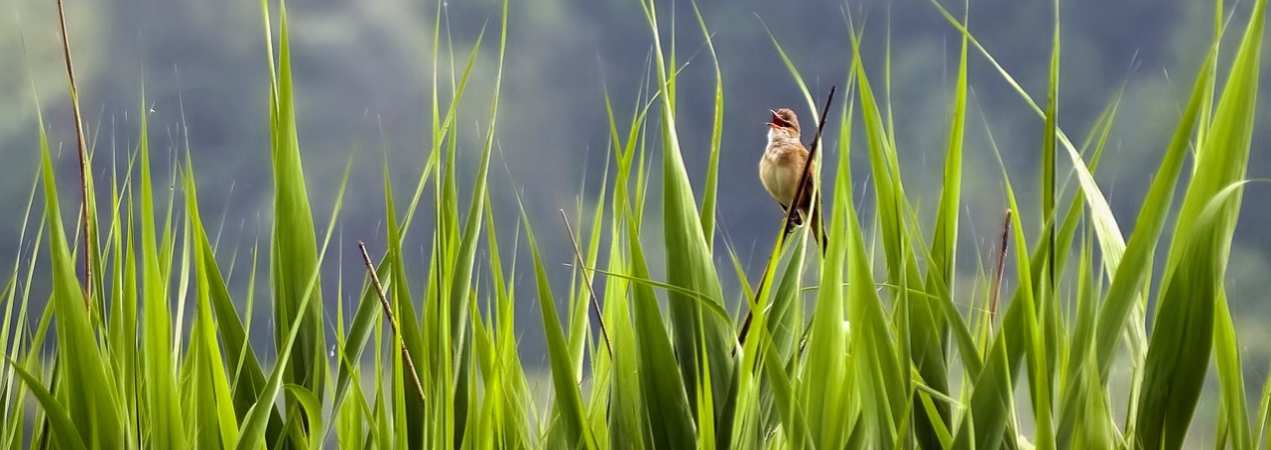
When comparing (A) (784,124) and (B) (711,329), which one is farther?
(A) (784,124)

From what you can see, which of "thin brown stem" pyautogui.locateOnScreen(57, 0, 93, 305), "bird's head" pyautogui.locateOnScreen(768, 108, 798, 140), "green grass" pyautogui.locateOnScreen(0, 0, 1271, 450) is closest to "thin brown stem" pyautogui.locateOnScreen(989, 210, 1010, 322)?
"green grass" pyautogui.locateOnScreen(0, 0, 1271, 450)

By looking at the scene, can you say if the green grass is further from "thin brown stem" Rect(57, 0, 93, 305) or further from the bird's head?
the bird's head

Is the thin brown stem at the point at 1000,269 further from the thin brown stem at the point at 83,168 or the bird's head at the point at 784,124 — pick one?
the bird's head at the point at 784,124

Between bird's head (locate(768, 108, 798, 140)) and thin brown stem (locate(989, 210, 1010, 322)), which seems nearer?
thin brown stem (locate(989, 210, 1010, 322))

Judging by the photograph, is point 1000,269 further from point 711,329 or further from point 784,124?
point 784,124

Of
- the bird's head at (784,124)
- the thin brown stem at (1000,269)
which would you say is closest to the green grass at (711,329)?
the thin brown stem at (1000,269)

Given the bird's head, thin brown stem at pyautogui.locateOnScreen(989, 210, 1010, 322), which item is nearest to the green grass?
thin brown stem at pyautogui.locateOnScreen(989, 210, 1010, 322)

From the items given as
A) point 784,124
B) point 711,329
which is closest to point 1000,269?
point 711,329

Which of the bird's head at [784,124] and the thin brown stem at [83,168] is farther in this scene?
the bird's head at [784,124]

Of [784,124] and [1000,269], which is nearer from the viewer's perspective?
[1000,269]

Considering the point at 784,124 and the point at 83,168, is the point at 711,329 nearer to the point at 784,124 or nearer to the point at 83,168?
the point at 83,168

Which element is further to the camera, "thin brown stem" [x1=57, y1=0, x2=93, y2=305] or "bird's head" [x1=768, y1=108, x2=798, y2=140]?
"bird's head" [x1=768, y1=108, x2=798, y2=140]

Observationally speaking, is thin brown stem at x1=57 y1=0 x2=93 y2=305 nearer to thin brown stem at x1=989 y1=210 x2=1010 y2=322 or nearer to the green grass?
the green grass

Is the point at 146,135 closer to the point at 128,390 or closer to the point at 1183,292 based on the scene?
the point at 128,390
